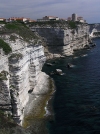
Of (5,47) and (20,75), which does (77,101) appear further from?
(5,47)

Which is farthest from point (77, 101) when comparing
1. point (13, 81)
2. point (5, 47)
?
point (5, 47)

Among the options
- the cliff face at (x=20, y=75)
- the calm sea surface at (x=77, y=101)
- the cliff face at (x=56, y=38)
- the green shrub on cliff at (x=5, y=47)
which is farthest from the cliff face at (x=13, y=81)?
the cliff face at (x=56, y=38)

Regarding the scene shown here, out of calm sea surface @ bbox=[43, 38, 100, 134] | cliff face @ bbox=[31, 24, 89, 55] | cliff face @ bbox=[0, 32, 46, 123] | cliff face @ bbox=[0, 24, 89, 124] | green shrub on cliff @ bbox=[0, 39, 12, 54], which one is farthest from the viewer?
cliff face @ bbox=[31, 24, 89, 55]

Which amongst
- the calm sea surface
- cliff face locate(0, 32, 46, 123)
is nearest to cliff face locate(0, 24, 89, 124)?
cliff face locate(0, 32, 46, 123)

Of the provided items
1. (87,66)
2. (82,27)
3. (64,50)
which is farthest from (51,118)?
(82,27)

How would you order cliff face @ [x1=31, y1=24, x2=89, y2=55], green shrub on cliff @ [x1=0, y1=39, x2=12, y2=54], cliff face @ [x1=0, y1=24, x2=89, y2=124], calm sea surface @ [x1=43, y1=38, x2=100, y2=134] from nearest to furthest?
cliff face @ [x1=0, y1=24, x2=89, y2=124], calm sea surface @ [x1=43, y1=38, x2=100, y2=134], green shrub on cliff @ [x1=0, y1=39, x2=12, y2=54], cliff face @ [x1=31, y1=24, x2=89, y2=55]

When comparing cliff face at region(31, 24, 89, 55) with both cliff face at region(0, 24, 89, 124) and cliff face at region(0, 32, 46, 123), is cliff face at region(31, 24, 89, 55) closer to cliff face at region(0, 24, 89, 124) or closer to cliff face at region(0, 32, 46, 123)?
cliff face at region(0, 24, 89, 124)

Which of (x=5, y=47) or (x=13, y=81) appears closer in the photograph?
(x=13, y=81)

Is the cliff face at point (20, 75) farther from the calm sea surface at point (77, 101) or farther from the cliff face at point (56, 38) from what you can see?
the cliff face at point (56, 38)

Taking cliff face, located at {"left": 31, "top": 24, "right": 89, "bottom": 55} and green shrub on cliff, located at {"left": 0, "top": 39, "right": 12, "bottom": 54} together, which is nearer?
green shrub on cliff, located at {"left": 0, "top": 39, "right": 12, "bottom": 54}

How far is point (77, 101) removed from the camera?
3759cm

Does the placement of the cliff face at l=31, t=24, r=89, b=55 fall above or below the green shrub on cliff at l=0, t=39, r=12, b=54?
below

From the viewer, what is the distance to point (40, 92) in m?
41.5

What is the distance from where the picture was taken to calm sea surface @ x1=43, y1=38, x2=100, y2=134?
2917 centimetres
